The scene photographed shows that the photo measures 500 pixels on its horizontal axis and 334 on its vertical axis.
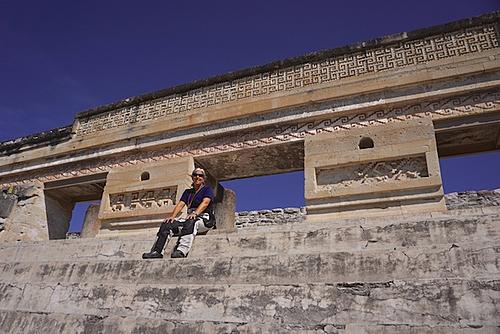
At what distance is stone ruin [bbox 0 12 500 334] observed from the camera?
2508 millimetres

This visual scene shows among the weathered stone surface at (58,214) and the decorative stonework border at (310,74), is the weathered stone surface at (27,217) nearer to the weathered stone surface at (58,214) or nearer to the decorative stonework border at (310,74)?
the weathered stone surface at (58,214)

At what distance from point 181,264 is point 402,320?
6.11ft

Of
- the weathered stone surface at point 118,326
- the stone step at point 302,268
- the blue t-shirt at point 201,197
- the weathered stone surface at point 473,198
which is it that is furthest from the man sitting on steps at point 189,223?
the weathered stone surface at point 473,198

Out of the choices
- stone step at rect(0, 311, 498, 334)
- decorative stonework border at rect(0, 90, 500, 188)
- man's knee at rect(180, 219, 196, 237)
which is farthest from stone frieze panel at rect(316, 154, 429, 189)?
stone step at rect(0, 311, 498, 334)

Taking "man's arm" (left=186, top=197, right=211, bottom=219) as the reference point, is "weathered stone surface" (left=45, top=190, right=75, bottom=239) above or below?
above

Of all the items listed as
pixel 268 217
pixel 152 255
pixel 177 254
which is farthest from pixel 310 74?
pixel 268 217

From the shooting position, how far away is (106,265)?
11.8 ft

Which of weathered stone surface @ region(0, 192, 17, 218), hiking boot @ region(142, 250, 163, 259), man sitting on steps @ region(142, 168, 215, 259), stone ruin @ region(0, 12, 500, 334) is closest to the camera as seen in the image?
stone ruin @ region(0, 12, 500, 334)

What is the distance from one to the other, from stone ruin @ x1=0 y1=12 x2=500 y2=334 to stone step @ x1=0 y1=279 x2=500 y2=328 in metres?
0.01

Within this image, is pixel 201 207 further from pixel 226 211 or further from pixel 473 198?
pixel 473 198

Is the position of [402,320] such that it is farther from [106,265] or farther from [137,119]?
[137,119]

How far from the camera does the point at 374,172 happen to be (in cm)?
542

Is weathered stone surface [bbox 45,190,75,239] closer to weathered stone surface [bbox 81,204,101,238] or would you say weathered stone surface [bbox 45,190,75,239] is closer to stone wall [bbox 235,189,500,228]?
weathered stone surface [bbox 81,204,101,238]

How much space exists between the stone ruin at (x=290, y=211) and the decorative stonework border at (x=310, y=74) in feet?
0.09
